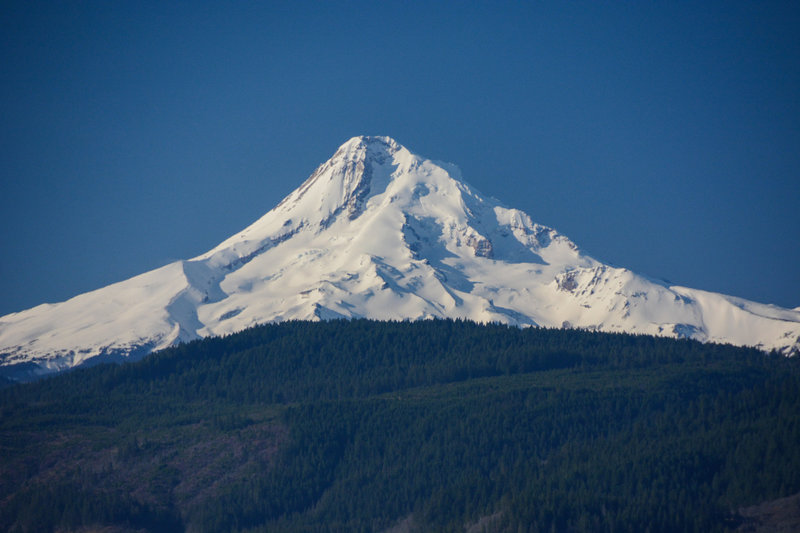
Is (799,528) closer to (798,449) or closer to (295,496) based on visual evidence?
(798,449)

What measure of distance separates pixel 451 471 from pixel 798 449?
4959 cm

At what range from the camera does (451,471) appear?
197375 mm

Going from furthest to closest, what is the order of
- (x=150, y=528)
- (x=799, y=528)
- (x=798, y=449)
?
(x=150, y=528), (x=798, y=449), (x=799, y=528)

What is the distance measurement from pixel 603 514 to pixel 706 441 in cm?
2687

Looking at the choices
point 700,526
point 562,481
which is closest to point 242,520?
point 562,481

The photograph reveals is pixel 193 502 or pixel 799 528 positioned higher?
pixel 193 502

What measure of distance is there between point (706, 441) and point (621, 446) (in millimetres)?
12150

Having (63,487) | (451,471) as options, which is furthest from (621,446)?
(63,487)

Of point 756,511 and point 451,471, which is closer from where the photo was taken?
point 756,511

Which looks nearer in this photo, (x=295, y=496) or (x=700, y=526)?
(x=700, y=526)

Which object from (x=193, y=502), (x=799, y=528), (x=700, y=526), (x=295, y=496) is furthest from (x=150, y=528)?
(x=799, y=528)

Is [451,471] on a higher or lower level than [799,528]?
higher

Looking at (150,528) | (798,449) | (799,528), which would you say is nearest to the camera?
(799,528)

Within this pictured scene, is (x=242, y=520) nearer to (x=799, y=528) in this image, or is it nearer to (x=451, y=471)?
(x=451, y=471)
